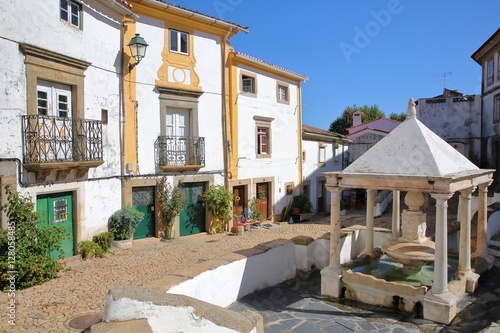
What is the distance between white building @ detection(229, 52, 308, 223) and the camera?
16.4 m

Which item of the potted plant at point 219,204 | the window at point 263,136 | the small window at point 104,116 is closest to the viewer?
the small window at point 104,116

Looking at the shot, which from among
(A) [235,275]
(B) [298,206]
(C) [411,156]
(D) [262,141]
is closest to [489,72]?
(B) [298,206]

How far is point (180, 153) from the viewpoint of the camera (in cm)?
1411

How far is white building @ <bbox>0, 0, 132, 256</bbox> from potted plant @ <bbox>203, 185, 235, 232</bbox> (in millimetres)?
3823

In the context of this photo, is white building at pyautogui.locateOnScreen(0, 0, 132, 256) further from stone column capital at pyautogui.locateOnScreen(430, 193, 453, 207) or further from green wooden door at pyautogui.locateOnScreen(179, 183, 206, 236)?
stone column capital at pyautogui.locateOnScreen(430, 193, 453, 207)

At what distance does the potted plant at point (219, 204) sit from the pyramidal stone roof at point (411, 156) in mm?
8007

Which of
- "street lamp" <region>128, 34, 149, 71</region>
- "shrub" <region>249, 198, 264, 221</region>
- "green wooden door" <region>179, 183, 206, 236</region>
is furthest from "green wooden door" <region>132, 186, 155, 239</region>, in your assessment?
"shrub" <region>249, 198, 264, 221</region>

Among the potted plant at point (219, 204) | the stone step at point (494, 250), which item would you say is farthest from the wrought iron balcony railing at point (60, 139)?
the stone step at point (494, 250)

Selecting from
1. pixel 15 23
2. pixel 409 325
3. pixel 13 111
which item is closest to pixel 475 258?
pixel 409 325

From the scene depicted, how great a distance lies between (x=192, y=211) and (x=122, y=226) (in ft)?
11.4

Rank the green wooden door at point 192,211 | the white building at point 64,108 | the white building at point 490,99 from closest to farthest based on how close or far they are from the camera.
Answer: the white building at point 64,108
the green wooden door at point 192,211
the white building at point 490,99

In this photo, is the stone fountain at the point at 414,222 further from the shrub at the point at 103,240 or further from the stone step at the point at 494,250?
the shrub at the point at 103,240

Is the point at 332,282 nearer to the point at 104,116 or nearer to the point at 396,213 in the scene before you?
the point at 396,213

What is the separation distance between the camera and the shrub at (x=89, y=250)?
1041 centimetres
